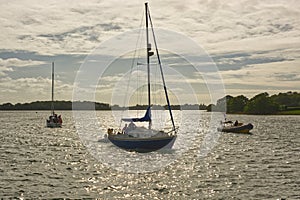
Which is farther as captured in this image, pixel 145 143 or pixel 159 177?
pixel 145 143

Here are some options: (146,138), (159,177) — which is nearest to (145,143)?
(146,138)

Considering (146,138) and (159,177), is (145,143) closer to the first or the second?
(146,138)

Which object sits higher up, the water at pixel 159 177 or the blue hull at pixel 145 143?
the blue hull at pixel 145 143

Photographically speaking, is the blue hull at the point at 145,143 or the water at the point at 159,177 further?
the blue hull at the point at 145,143

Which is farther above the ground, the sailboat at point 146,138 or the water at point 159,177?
the sailboat at point 146,138

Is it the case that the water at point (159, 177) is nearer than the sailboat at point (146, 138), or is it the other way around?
the water at point (159, 177)

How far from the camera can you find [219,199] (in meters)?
30.5

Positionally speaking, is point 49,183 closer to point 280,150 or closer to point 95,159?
point 95,159

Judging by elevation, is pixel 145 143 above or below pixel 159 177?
above

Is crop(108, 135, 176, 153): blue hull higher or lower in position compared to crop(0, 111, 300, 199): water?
higher

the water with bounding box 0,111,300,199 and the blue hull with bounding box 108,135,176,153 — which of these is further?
the blue hull with bounding box 108,135,176,153

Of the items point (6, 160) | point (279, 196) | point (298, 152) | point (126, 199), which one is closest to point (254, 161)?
point (298, 152)

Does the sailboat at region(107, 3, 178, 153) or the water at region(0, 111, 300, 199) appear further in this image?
the sailboat at region(107, 3, 178, 153)

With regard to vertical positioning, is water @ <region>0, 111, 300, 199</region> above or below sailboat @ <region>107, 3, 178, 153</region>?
below
